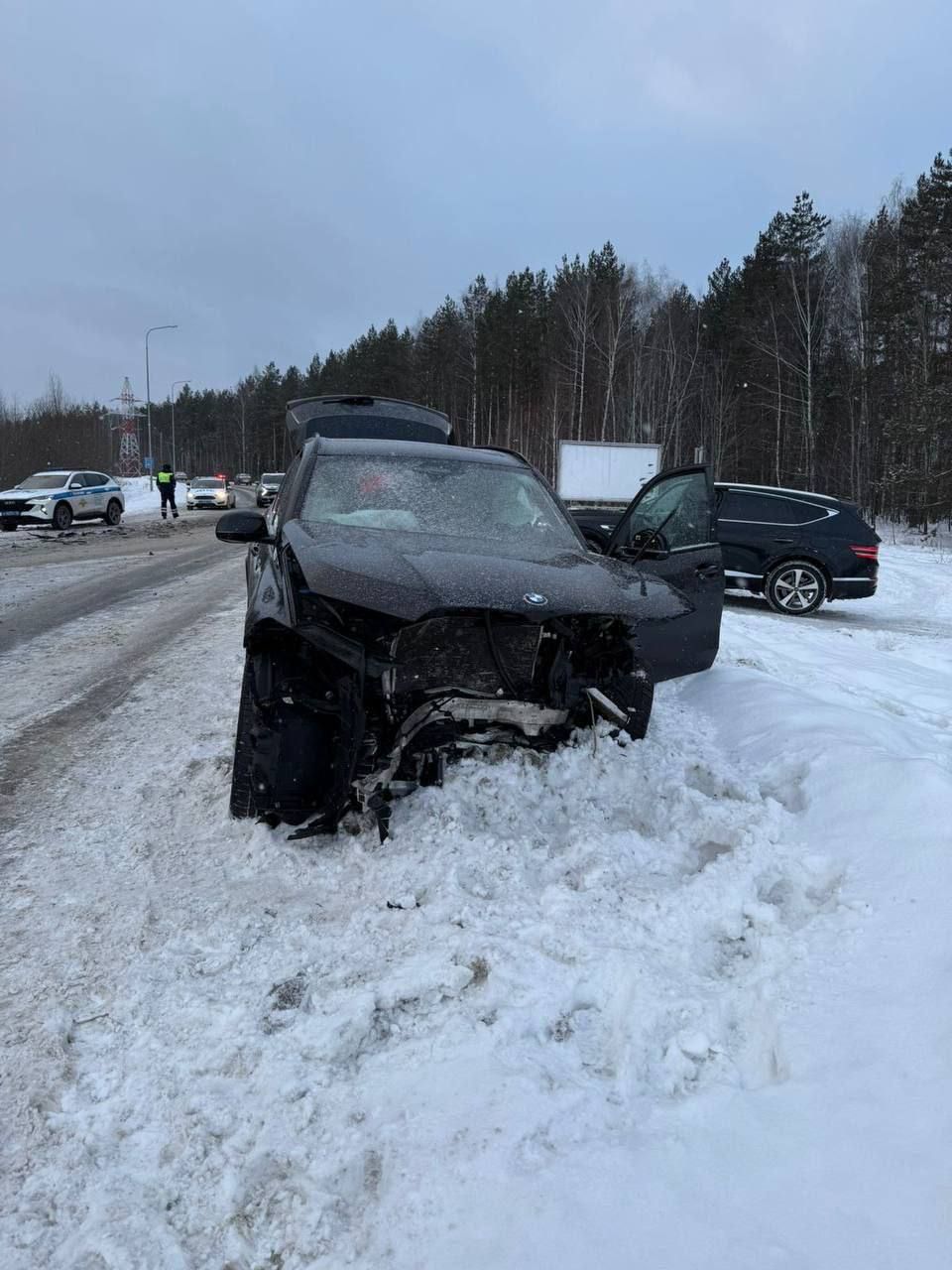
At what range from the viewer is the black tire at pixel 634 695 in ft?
11.1

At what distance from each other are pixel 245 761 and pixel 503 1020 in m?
1.48

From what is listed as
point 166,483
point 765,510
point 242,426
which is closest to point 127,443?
point 242,426

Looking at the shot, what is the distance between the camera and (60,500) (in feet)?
69.2

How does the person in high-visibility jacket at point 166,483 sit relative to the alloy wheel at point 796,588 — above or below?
above

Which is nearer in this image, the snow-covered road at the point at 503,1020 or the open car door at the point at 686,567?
the snow-covered road at the point at 503,1020

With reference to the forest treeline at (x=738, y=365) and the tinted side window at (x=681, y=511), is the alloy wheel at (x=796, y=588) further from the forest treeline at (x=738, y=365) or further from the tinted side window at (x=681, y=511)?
the forest treeline at (x=738, y=365)

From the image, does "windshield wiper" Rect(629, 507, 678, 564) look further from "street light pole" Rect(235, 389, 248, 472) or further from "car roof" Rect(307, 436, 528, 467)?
"street light pole" Rect(235, 389, 248, 472)

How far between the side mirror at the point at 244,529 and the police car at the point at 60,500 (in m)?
19.5

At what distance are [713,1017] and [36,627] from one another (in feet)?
24.9

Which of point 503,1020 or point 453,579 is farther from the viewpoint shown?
point 453,579

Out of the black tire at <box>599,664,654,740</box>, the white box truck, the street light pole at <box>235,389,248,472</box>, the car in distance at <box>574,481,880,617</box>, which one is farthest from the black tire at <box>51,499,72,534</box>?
the street light pole at <box>235,389,248,472</box>

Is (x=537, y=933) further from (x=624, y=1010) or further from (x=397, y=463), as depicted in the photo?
(x=397, y=463)

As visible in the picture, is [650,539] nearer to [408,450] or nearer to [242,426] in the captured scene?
[408,450]

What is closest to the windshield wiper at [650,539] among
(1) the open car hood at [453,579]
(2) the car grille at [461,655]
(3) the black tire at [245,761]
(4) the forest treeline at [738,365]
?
(1) the open car hood at [453,579]
